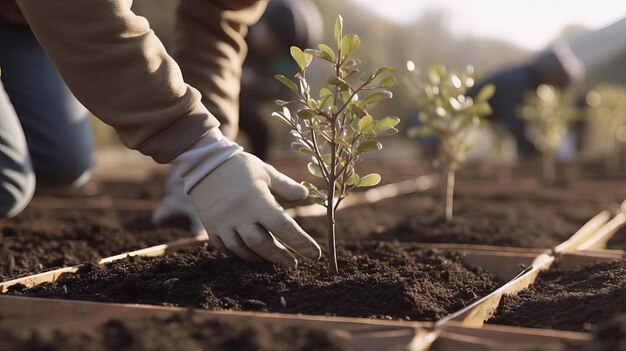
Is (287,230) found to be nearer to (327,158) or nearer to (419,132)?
(327,158)

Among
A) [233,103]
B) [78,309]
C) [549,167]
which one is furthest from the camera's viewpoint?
[549,167]

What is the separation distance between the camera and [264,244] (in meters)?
1.78

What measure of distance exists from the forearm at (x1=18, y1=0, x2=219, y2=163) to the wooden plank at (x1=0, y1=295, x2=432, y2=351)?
0.50m

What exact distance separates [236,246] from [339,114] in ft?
1.44

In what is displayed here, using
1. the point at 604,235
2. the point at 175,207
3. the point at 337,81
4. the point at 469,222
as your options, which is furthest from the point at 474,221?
the point at 337,81

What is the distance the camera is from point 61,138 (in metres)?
3.11

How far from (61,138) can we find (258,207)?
1.69m

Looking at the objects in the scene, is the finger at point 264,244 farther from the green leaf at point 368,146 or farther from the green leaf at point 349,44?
the green leaf at point 349,44

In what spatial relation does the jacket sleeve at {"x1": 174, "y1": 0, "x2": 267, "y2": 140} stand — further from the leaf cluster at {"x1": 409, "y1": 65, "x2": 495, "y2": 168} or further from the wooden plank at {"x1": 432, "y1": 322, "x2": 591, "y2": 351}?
the wooden plank at {"x1": 432, "y1": 322, "x2": 591, "y2": 351}

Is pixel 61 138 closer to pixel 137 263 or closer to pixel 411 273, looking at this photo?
pixel 137 263

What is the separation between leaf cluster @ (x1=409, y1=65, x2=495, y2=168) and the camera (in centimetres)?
292

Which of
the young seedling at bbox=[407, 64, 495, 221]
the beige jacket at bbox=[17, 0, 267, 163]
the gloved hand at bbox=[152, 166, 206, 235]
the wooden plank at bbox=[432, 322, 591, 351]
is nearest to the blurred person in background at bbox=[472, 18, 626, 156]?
the young seedling at bbox=[407, 64, 495, 221]

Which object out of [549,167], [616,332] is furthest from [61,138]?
[549,167]

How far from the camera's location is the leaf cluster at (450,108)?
115 inches
